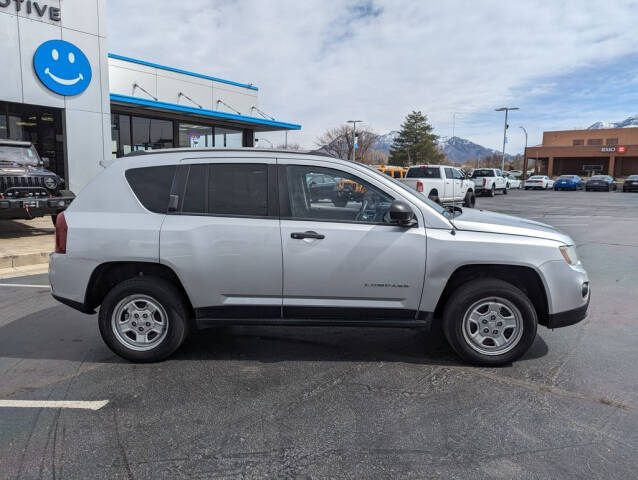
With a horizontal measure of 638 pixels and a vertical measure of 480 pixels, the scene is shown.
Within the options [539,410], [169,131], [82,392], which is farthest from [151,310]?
[169,131]

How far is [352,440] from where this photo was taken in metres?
2.98

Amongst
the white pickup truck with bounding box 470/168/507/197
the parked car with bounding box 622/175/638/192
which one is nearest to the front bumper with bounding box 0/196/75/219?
the white pickup truck with bounding box 470/168/507/197

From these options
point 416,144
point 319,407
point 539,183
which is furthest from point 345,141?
point 319,407

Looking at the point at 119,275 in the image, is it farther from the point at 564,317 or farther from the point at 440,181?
the point at 440,181

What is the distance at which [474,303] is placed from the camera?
3.98m

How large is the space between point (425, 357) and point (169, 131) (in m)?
20.8

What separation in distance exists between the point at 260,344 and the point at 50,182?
8915mm

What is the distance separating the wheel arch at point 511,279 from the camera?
4062mm

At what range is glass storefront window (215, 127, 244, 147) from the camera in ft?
81.7

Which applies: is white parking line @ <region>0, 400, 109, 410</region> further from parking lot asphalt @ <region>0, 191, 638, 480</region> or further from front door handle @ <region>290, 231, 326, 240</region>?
front door handle @ <region>290, 231, 326, 240</region>

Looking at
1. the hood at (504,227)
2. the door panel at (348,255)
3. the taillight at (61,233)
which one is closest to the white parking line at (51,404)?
the taillight at (61,233)

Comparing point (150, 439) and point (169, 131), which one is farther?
point (169, 131)

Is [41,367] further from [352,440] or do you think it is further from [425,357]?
[425,357]

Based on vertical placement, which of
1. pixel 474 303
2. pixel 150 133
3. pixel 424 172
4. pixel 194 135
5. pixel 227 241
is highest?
pixel 194 135
